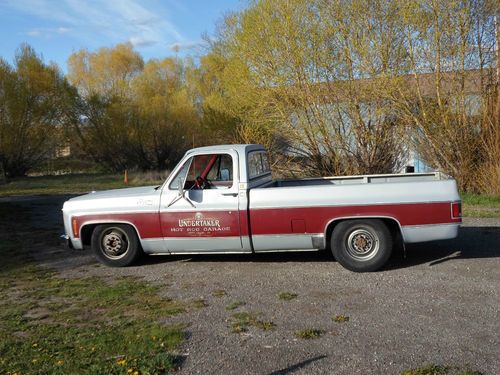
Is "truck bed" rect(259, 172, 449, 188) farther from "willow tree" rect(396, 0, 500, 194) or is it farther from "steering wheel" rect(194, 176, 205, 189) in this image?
"willow tree" rect(396, 0, 500, 194)

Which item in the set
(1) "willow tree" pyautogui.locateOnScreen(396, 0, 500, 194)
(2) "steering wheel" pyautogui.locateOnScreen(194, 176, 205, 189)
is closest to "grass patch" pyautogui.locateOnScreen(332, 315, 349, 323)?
(2) "steering wheel" pyautogui.locateOnScreen(194, 176, 205, 189)

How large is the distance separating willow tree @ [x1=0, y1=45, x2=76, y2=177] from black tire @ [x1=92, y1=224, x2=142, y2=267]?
25.5 m

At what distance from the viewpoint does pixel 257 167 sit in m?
7.93

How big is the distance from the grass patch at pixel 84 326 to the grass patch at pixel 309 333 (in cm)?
106

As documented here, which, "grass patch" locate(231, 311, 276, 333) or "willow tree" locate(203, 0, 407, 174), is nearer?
"grass patch" locate(231, 311, 276, 333)

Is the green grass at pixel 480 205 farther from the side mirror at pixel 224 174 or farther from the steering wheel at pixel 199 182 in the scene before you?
the steering wheel at pixel 199 182

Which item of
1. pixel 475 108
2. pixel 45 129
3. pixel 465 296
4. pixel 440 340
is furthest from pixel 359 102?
pixel 45 129

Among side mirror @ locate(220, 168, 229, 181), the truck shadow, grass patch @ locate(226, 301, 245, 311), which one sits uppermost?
side mirror @ locate(220, 168, 229, 181)

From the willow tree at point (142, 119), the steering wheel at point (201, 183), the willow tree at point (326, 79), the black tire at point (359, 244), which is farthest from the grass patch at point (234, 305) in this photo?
the willow tree at point (142, 119)

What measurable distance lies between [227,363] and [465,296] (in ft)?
9.60

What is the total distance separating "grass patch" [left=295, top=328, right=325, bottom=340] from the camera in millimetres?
4738

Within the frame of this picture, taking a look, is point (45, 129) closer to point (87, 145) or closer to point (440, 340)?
point (87, 145)

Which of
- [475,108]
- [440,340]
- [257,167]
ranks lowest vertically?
[440,340]

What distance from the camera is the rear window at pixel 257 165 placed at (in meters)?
7.56
